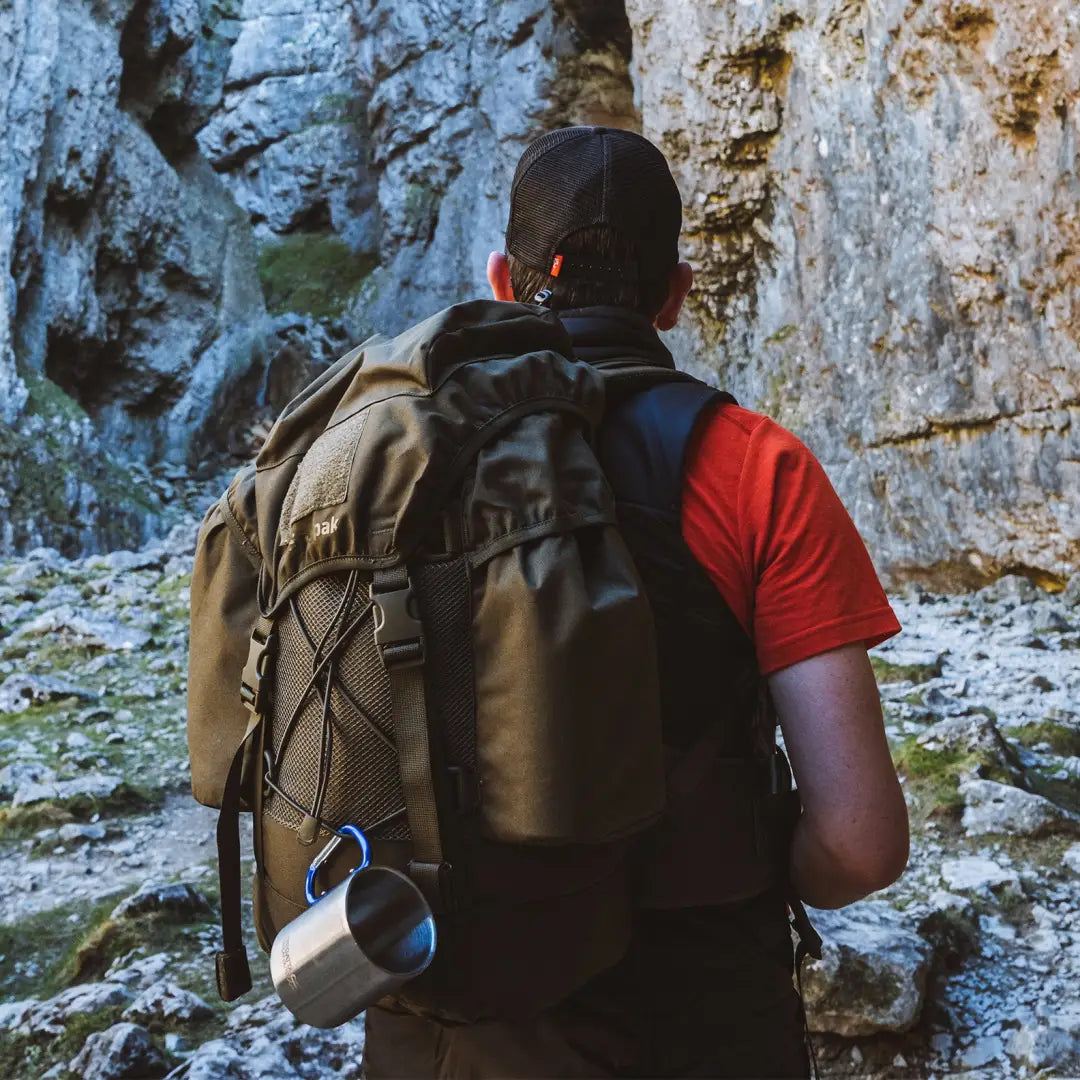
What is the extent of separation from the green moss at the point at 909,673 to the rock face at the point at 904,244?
2.28m

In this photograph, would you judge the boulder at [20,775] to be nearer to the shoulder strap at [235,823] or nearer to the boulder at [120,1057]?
the boulder at [120,1057]

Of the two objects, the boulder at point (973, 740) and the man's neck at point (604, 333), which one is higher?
the man's neck at point (604, 333)

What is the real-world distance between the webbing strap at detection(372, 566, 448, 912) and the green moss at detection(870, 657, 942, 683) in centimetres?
493

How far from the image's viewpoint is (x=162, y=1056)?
9.28 feet

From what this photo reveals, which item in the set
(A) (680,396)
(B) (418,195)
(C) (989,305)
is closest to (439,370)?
(A) (680,396)

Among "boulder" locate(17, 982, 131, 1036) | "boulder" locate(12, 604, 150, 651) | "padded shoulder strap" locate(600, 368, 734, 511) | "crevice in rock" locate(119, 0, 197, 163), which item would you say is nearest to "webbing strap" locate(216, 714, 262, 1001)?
"padded shoulder strap" locate(600, 368, 734, 511)

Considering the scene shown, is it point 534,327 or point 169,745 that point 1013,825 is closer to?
point 534,327

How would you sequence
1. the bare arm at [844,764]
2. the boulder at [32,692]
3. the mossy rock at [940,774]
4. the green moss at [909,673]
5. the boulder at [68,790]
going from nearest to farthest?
the bare arm at [844,764] → the mossy rock at [940,774] → the boulder at [68,790] → the green moss at [909,673] → the boulder at [32,692]

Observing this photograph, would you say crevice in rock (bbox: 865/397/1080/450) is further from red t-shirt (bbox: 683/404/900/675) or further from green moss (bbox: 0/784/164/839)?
red t-shirt (bbox: 683/404/900/675)

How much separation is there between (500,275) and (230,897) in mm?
1054

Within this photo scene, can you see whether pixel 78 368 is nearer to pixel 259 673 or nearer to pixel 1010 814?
pixel 1010 814

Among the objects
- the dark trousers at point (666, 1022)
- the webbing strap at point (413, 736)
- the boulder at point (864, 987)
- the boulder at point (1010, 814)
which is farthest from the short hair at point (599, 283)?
the boulder at point (1010, 814)

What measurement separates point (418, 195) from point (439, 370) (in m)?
23.8

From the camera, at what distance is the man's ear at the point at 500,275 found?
Answer: 177cm
